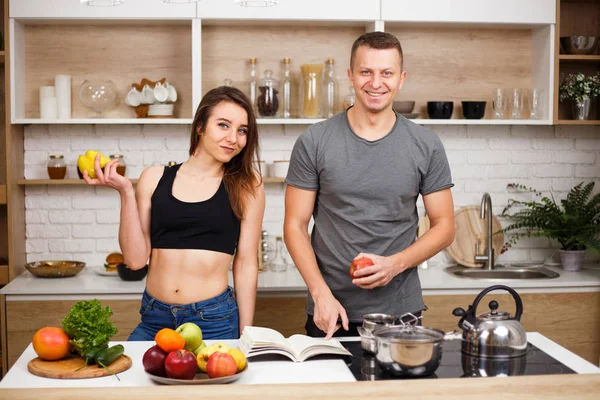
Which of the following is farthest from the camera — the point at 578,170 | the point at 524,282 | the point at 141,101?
the point at 578,170

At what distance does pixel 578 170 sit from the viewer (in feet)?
15.3

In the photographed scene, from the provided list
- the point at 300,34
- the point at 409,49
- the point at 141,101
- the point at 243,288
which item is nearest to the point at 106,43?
the point at 141,101

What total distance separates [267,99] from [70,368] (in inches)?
92.4

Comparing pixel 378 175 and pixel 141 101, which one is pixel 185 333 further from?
pixel 141 101

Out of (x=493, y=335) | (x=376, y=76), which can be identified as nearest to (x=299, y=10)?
(x=376, y=76)

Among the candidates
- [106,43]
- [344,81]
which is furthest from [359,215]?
[106,43]

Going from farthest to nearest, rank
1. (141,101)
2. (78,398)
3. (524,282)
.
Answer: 1. (141,101)
2. (524,282)
3. (78,398)

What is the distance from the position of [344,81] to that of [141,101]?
1.17 m

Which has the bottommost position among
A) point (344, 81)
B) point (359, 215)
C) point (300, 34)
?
point (359, 215)

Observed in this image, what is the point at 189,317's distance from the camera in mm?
2732

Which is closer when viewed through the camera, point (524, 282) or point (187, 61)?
point (524, 282)

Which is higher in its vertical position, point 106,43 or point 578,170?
point 106,43

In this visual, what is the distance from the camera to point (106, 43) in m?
4.38

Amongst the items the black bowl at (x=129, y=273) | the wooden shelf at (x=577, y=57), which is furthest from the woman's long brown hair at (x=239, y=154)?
the wooden shelf at (x=577, y=57)
